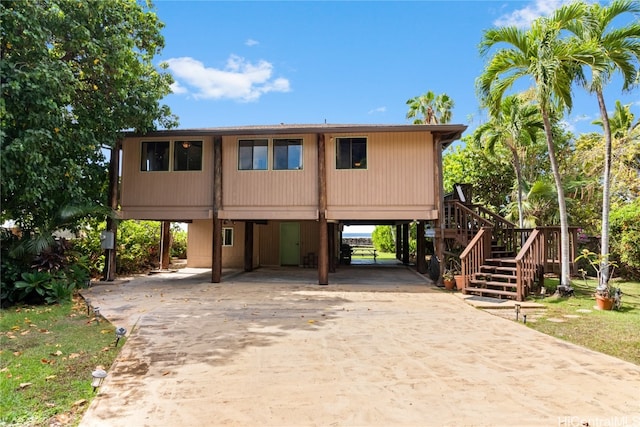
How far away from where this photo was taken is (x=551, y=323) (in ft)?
21.0

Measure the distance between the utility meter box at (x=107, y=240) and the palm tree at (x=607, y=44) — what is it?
492 inches

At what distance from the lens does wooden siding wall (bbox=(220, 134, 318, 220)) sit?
1103 cm

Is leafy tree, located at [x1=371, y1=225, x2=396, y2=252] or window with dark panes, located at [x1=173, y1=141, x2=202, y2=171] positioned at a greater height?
window with dark panes, located at [x1=173, y1=141, x2=202, y2=171]

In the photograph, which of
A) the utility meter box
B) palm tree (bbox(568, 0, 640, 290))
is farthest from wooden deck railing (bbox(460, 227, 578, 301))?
the utility meter box

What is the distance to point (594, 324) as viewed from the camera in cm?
630

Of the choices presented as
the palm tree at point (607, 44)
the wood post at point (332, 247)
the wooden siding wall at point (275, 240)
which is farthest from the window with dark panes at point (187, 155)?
A: the palm tree at point (607, 44)

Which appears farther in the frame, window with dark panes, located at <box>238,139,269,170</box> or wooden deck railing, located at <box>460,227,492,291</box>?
window with dark panes, located at <box>238,139,269,170</box>

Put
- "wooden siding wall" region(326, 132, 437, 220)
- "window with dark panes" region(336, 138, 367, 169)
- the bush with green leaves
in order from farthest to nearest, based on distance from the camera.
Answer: "window with dark panes" region(336, 138, 367, 169), "wooden siding wall" region(326, 132, 437, 220), the bush with green leaves

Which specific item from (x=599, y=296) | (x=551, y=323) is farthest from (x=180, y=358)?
(x=599, y=296)

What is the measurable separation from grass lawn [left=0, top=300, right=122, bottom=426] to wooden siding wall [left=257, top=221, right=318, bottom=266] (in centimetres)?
1014

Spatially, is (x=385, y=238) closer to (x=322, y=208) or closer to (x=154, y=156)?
(x=322, y=208)

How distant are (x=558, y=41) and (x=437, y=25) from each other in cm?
424

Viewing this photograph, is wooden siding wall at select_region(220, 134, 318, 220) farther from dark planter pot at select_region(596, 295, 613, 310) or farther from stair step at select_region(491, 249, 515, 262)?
dark planter pot at select_region(596, 295, 613, 310)

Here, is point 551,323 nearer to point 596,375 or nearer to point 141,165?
point 596,375
